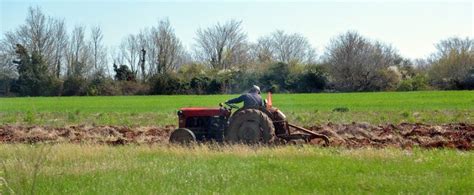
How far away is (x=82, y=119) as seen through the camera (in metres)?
29.5

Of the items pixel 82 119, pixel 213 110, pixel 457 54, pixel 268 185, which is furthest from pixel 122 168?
pixel 457 54

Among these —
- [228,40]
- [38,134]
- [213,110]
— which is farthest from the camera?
[228,40]

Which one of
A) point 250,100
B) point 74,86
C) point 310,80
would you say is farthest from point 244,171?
point 74,86

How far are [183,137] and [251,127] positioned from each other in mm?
1859

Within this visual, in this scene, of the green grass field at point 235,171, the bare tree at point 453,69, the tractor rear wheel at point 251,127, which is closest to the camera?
the green grass field at point 235,171

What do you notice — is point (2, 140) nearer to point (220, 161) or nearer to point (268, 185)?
point (220, 161)

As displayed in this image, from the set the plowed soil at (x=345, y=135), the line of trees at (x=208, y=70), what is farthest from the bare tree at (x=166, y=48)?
the plowed soil at (x=345, y=135)

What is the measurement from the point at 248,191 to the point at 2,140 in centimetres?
1283

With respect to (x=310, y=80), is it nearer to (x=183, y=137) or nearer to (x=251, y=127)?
(x=183, y=137)

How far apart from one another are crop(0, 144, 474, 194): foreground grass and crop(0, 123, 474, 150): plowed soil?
2.10 metres

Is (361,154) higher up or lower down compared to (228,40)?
lower down

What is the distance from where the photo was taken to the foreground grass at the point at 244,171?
8.98 metres

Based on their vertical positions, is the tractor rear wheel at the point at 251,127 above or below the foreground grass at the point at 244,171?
above

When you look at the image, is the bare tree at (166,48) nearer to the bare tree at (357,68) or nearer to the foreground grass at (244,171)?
the bare tree at (357,68)
